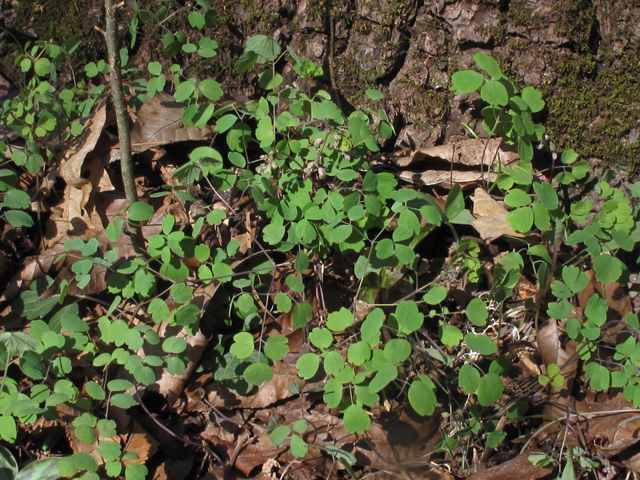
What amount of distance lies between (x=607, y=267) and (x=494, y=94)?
0.75 meters

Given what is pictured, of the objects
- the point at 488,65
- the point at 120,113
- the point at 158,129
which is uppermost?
the point at 488,65

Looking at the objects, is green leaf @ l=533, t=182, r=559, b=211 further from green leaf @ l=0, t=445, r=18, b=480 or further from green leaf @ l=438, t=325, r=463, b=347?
green leaf @ l=0, t=445, r=18, b=480

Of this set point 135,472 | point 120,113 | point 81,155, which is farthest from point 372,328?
point 81,155

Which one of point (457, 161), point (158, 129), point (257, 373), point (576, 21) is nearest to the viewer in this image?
point (257, 373)

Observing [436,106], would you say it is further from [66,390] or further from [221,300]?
[66,390]

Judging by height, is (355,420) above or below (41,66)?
below

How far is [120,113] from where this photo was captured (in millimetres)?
1858

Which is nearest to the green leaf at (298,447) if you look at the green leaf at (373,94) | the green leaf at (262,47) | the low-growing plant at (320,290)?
the low-growing plant at (320,290)

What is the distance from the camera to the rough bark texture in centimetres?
206

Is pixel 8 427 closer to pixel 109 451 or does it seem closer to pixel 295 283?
pixel 109 451

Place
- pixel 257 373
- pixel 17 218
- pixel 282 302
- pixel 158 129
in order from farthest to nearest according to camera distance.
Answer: pixel 158 129, pixel 17 218, pixel 282 302, pixel 257 373

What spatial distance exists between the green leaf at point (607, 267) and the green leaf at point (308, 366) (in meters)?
1.07

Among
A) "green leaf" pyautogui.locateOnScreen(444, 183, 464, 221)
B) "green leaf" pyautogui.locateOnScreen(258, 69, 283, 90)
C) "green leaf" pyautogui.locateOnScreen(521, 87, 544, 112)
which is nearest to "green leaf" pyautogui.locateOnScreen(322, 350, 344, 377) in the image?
"green leaf" pyautogui.locateOnScreen(444, 183, 464, 221)

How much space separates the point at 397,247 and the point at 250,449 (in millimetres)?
990
